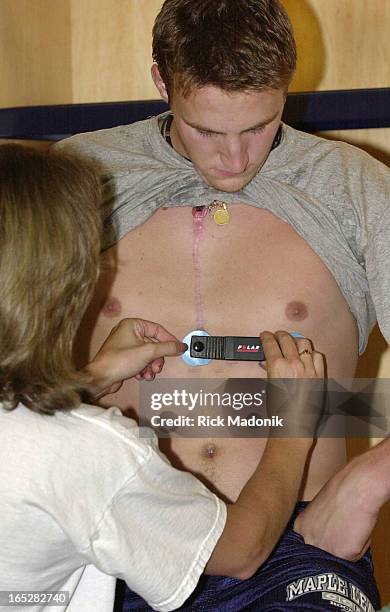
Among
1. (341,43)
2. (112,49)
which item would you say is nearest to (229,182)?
(341,43)

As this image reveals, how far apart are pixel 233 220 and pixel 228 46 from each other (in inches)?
10.6

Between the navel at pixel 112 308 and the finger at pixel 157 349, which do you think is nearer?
the finger at pixel 157 349

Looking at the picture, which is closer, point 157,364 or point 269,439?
point 269,439

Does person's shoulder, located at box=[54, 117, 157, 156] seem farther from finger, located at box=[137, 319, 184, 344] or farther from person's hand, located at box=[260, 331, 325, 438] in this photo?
person's hand, located at box=[260, 331, 325, 438]

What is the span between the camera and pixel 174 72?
1240mm

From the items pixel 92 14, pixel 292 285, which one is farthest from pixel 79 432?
pixel 92 14

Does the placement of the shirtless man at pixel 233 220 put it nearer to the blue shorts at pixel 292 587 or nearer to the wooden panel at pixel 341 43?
the blue shorts at pixel 292 587

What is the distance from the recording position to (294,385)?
1147mm

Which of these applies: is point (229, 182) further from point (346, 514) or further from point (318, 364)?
point (346, 514)

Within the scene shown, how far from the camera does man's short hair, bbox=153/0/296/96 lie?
117cm

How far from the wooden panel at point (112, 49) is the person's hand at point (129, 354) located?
3.26 ft

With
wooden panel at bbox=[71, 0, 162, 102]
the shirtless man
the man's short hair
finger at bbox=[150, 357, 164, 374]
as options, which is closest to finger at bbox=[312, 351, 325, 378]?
the shirtless man

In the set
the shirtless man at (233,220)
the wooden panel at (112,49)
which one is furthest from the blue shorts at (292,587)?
the wooden panel at (112,49)

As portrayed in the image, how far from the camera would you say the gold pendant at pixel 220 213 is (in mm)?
1369
